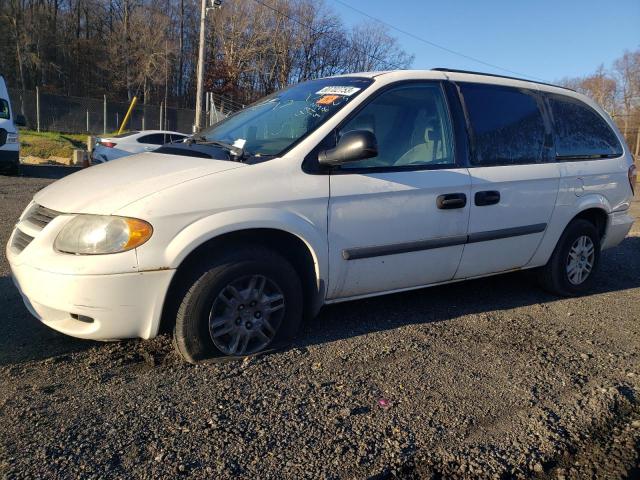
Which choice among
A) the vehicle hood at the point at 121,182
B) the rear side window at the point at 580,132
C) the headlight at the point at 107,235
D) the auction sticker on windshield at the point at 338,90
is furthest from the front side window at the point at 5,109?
the rear side window at the point at 580,132

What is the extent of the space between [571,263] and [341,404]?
312 centimetres

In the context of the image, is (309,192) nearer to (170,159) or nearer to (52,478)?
(170,159)

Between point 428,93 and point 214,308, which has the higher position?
point 428,93

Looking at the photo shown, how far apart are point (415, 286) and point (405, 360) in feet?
2.33

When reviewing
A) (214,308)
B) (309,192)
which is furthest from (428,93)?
(214,308)

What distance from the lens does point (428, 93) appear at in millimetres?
3961

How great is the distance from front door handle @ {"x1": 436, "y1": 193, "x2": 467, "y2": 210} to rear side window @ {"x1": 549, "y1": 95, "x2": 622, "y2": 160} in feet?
4.26

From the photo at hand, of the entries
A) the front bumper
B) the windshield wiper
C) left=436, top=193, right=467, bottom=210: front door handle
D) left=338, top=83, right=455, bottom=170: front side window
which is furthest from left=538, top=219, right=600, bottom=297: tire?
the front bumper

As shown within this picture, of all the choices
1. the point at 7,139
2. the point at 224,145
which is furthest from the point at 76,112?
the point at 224,145

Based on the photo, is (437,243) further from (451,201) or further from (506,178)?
(506,178)

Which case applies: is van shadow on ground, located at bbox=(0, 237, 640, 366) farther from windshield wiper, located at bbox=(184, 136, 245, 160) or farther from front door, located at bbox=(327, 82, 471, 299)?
windshield wiper, located at bbox=(184, 136, 245, 160)

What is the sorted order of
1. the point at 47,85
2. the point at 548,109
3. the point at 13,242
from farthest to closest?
the point at 47,85
the point at 548,109
the point at 13,242

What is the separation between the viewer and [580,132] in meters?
4.85

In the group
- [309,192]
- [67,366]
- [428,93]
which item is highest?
[428,93]
